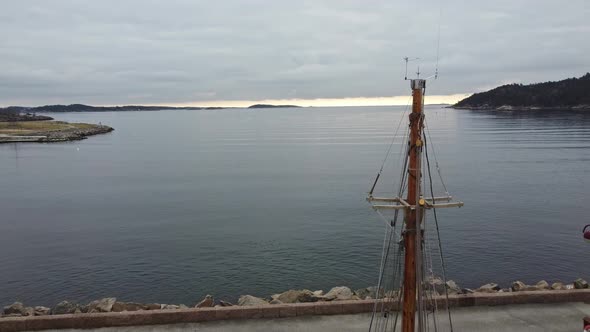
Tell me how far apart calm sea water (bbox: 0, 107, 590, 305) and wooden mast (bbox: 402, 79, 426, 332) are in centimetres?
1550

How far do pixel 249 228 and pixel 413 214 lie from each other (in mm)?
28456

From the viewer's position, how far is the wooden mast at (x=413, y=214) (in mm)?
9641

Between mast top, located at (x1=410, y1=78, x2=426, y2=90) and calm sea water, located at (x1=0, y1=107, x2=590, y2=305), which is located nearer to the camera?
mast top, located at (x1=410, y1=78, x2=426, y2=90)

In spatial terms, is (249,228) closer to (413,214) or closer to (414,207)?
(413,214)

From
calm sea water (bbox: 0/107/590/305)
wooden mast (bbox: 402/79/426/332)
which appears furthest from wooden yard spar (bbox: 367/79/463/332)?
calm sea water (bbox: 0/107/590/305)

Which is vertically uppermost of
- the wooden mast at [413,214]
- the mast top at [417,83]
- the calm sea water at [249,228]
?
the mast top at [417,83]

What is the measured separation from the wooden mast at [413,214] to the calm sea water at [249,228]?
1550cm

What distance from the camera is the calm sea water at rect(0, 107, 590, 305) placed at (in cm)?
2711

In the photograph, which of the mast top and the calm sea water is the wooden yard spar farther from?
the calm sea water

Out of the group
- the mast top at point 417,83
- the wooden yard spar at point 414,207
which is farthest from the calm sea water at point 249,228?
the mast top at point 417,83

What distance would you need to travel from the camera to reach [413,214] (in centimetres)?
1012

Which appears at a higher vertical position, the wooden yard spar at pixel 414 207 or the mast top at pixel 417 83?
the mast top at pixel 417 83

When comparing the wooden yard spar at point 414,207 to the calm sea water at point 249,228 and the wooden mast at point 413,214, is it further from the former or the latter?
Result: the calm sea water at point 249,228

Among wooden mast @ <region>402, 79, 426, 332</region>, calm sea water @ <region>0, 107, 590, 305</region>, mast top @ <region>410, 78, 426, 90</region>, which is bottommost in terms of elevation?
calm sea water @ <region>0, 107, 590, 305</region>
